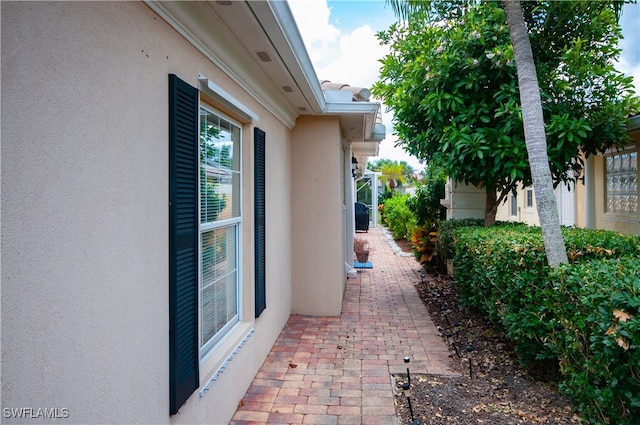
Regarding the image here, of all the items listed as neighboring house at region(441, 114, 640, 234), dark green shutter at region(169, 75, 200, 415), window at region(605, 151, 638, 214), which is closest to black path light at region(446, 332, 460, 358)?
neighboring house at region(441, 114, 640, 234)

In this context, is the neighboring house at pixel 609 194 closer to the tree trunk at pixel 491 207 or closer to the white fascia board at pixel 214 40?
the tree trunk at pixel 491 207

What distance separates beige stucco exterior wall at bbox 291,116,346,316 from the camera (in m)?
6.23

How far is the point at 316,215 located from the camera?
6.29 m

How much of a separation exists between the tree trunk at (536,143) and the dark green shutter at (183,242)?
10.0ft

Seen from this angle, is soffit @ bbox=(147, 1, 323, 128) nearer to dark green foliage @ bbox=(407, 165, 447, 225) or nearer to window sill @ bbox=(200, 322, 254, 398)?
window sill @ bbox=(200, 322, 254, 398)

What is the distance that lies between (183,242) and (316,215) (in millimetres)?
3974

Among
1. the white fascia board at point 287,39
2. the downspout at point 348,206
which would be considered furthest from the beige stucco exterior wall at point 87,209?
the downspout at point 348,206

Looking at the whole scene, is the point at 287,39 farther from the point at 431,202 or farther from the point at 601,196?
the point at 431,202

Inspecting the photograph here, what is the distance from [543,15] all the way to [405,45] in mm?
2043

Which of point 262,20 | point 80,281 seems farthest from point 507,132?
point 80,281

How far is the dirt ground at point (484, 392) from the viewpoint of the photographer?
3277 millimetres

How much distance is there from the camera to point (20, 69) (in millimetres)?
1297

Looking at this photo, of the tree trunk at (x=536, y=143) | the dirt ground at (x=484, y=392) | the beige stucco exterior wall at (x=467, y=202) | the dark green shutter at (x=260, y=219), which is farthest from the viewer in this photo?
the beige stucco exterior wall at (x=467, y=202)

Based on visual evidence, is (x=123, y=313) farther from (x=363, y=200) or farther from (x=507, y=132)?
(x=363, y=200)
